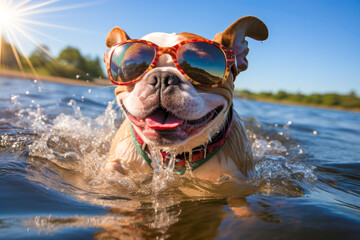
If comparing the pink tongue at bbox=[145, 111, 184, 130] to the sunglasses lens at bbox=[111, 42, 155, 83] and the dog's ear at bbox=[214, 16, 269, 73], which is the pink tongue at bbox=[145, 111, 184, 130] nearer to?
the sunglasses lens at bbox=[111, 42, 155, 83]

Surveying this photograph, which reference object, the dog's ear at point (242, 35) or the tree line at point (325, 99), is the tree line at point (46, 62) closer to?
the dog's ear at point (242, 35)

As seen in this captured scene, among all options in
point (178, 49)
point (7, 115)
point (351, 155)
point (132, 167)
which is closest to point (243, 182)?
point (132, 167)

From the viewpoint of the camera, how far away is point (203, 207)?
2.02 m

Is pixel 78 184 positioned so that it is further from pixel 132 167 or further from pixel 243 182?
pixel 243 182

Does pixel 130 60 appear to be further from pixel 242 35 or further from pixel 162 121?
pixel 242 35

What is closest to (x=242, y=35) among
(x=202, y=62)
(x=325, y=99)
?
(x=202, y=62)

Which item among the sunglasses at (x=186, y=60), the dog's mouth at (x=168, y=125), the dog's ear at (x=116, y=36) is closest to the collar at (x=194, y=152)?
the dog's mouth at (x=168, y=125)

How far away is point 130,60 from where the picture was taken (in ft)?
8.22

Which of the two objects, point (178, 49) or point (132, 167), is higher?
point (178, 49)

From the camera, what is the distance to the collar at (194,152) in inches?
104

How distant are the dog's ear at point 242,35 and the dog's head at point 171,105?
1.22 ft

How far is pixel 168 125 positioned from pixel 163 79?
0.34m

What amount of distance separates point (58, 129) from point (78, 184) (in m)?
2.42

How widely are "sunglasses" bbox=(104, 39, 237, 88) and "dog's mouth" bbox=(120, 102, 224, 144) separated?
0.98 ft
